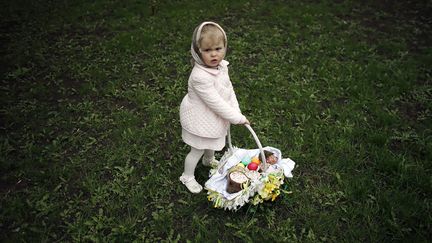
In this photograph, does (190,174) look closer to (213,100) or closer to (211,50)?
(213,100)

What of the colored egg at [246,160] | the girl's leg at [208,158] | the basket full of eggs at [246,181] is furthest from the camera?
the girl's leg at [208,158]

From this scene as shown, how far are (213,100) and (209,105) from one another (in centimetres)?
6

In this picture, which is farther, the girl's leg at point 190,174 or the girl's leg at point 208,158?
the girl's leg at point 208,158

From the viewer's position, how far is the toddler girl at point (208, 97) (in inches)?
102

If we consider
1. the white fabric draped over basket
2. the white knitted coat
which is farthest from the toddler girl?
the white fabric draped over basket

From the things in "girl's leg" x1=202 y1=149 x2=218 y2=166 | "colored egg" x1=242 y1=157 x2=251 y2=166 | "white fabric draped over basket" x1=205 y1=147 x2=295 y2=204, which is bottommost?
"girl's leg" x1=202 y1=149 x2=218 y2=166

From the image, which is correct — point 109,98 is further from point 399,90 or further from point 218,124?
point 399,90

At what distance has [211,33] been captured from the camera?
2.55 m

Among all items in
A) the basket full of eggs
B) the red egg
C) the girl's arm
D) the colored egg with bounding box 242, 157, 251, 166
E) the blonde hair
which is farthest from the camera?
the colored egg with bounding box 242, 157, 251, 166

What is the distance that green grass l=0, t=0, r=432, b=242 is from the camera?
3006 millimetres

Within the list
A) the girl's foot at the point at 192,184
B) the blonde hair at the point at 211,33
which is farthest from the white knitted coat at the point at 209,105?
the girl's foot at the point at 192,184

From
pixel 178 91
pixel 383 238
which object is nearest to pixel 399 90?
pixel 383 238

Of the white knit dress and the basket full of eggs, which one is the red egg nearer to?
the basket full of eggs

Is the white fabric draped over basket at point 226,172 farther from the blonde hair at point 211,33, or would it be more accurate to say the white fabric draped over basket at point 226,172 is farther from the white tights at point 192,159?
the blonde hair at point 211,33
